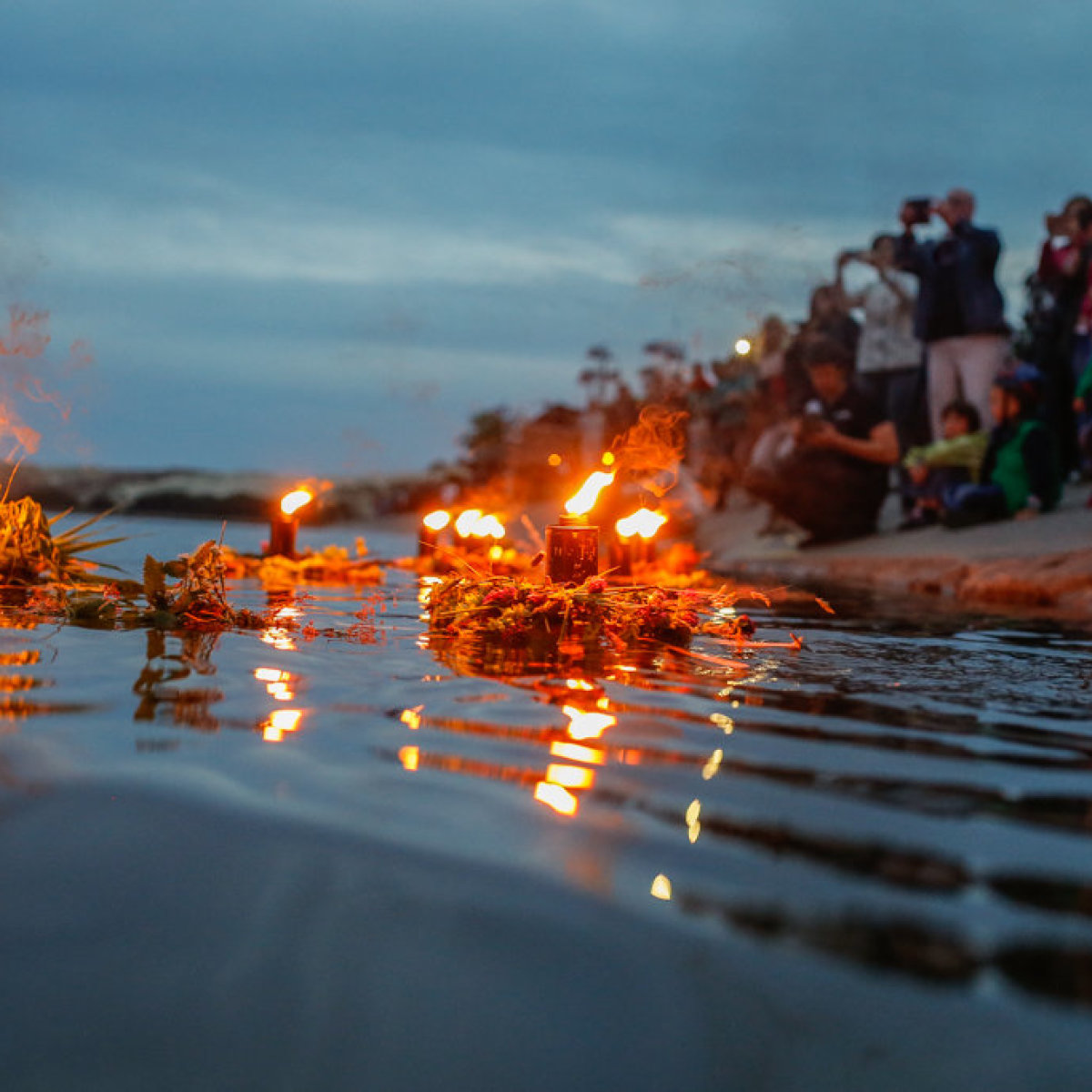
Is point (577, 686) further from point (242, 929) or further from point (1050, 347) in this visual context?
point (1050, 347)

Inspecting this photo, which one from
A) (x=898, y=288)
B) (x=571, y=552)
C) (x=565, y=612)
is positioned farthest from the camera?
(x=898, y=288)

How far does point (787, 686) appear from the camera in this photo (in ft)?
11.1

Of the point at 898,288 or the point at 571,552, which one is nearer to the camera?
the point at 571,552

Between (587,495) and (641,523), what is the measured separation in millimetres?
1059

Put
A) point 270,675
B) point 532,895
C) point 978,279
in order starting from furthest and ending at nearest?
1. point 978,279
2. point 270,675
3. point 532,895

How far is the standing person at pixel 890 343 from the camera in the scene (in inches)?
680

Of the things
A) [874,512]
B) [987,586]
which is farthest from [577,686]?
[874,512]

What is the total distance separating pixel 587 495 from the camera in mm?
5188

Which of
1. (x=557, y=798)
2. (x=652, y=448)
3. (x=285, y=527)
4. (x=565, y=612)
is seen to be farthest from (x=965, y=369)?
(x=557, y=798)

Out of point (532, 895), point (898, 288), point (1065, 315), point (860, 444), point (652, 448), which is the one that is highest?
point (898, 288)

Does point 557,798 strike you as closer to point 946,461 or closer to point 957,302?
point 946,461

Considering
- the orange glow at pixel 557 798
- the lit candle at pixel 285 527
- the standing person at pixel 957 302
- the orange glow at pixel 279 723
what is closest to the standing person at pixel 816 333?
the standing person at pixel 957 302

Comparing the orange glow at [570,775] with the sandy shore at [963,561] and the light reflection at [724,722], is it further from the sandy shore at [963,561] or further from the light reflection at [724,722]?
the sandy shore at [963,561]

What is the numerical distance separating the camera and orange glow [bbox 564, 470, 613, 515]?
12317mm
